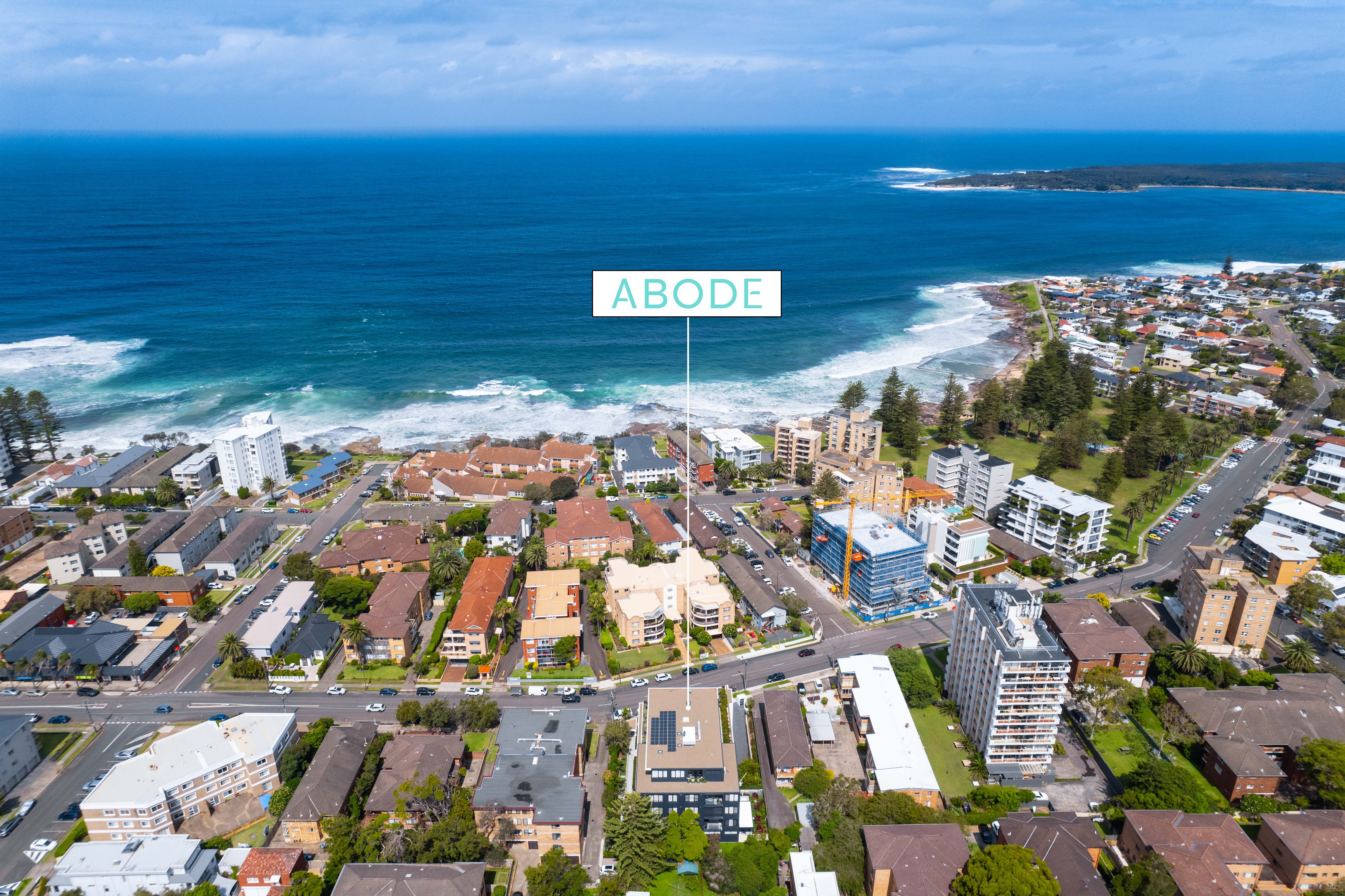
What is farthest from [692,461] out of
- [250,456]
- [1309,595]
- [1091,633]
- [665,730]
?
[1309,595]

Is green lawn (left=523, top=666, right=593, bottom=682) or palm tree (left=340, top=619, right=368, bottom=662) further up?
palm tree (left=340, top=619, right=368, bottom=662)

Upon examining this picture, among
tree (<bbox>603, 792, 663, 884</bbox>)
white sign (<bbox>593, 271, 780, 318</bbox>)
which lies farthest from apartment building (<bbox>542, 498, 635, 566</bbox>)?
white sign (<bbox>593, 271, 780, 318</bbox>)

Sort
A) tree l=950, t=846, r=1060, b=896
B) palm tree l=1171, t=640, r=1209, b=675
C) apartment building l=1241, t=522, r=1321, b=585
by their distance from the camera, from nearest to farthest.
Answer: tree l=950, t=846, r=1060, b=896
palm tree l=1171, t=640, r=1209, b=675
apartment building l=1241, t=522, r=1321, b=585

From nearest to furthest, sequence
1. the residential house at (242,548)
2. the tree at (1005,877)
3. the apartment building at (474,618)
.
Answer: the tree at (1005,877)
the apartment building at (474,618)
the residential house at (242,548)

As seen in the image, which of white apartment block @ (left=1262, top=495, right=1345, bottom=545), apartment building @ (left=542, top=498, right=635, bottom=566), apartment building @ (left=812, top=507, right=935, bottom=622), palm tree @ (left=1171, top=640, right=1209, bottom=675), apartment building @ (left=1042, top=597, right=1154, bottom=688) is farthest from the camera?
apartment building @ (left=542, top=498, right=635, bottom=566)

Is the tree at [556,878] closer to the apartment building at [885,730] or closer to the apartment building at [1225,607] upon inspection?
the apartment building at [885,730]

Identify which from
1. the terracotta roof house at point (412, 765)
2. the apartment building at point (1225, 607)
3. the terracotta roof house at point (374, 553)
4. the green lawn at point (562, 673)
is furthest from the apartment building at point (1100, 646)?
the terracotta roof house at point (374, 553)

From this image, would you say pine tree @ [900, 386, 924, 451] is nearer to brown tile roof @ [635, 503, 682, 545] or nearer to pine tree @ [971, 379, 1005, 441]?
pine tree @ [971, 379, 1005, 441]

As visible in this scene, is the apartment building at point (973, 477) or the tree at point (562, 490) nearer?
the apartment building at point (973, 477)
